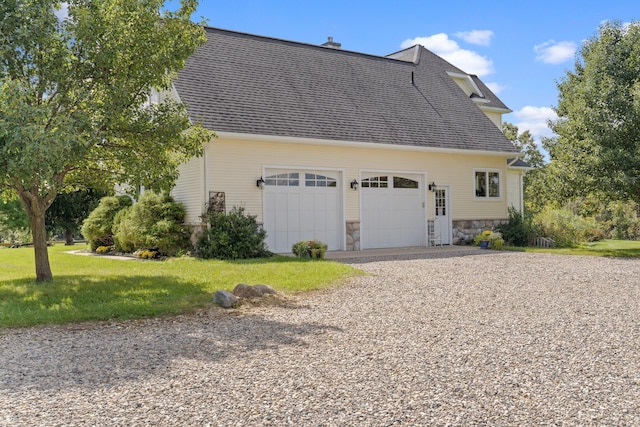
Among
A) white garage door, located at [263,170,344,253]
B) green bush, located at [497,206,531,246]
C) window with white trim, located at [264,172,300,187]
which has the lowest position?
green bush, located at [497,206,531,246]

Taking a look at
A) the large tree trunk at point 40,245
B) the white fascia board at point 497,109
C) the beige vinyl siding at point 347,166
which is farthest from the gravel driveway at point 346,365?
the white fascia board at point 497,109

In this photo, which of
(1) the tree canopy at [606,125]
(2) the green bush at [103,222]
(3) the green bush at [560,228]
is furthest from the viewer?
(3) the green bush at [560,228]

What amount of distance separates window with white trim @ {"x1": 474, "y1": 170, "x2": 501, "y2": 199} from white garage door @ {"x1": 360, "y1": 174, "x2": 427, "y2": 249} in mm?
2714

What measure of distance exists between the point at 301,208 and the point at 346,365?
11105mm

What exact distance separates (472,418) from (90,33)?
765 centimetres

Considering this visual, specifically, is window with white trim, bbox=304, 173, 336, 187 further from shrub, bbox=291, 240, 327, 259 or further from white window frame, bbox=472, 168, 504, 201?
white window frame, bbox=472, 168, 504, 201

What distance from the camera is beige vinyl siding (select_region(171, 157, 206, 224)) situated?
14.4 metres

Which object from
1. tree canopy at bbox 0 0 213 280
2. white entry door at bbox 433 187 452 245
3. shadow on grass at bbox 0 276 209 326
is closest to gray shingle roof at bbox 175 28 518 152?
white entry door at bbox 433 187 452 245

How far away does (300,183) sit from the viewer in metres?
15.9

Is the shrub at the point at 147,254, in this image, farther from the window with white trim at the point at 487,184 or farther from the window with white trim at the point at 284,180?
the window with white trim at the point at 487,184

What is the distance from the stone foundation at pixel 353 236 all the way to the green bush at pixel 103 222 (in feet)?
24.2

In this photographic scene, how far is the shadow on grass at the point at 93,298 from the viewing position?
23.3 feet

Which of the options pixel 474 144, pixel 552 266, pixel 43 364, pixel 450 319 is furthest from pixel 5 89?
pixel 474 144

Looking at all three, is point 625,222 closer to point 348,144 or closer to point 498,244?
point 498,244
